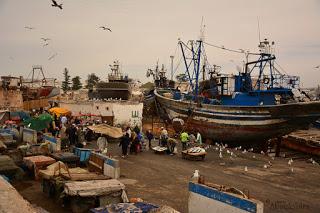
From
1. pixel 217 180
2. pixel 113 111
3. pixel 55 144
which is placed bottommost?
pixel 217 180

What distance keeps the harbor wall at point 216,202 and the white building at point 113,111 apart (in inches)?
838

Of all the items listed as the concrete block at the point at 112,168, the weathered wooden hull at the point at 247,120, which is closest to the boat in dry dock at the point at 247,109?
the weathered wooden hull at the point at 247,120

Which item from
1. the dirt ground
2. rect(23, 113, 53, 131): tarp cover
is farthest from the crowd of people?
the dirt ground

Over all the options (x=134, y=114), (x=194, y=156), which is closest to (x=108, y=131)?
(x=194, y=156)

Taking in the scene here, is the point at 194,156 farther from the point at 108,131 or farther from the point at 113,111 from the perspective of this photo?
the point at 113,111

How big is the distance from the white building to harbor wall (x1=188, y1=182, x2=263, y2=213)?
21.3 meters

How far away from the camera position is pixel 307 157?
23891 mm

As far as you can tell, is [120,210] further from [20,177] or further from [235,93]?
[235,93]

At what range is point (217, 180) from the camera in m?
14.4

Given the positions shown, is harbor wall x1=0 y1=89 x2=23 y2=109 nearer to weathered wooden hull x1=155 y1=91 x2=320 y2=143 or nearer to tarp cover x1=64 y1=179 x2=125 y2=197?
weathered wooden hull x1=155 y1=91 x2=320 y2=143

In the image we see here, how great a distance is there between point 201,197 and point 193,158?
9774mm

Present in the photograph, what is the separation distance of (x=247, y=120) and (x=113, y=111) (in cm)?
1113

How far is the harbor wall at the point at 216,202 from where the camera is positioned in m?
7.43

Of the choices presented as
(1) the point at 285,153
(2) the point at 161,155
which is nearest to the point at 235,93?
(1) the point at 285,153
